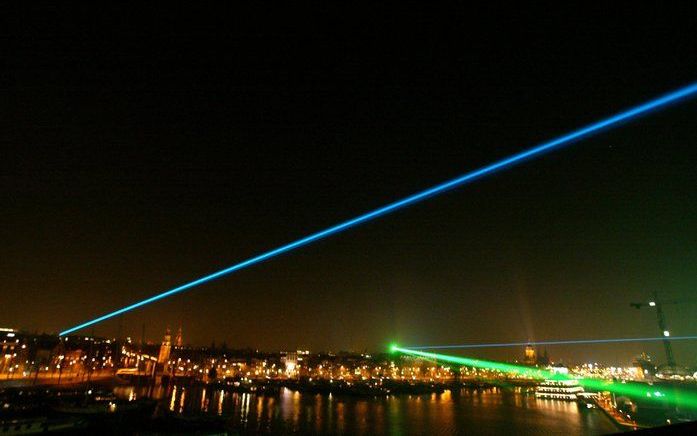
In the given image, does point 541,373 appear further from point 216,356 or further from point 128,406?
point 128,406

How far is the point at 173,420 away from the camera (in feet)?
76.4

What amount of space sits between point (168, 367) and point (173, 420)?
79762 mm

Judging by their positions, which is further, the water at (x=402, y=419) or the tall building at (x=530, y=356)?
the tall building at (x=530, y=356)

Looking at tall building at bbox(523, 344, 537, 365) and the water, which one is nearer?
the water

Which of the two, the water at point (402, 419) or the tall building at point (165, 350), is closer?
the water at point (402, 419)

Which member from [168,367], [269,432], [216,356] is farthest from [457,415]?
[216,356]

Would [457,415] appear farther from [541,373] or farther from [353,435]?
[541,373]

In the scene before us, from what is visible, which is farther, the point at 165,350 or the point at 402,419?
the point at 165,350

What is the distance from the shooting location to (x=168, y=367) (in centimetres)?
9381

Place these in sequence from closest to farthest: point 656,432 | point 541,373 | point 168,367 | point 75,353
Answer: point 656,432 → point 75,353 → point 168,367 → point 541,373

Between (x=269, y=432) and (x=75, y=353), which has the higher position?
(x=75, y=353)

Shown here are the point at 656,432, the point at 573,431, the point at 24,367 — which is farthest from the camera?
the point at 24,367

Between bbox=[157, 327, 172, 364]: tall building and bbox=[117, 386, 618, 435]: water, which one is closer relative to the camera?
bbox=[117, 386, 618, 435]: water

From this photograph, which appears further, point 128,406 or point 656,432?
point 128,406
